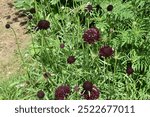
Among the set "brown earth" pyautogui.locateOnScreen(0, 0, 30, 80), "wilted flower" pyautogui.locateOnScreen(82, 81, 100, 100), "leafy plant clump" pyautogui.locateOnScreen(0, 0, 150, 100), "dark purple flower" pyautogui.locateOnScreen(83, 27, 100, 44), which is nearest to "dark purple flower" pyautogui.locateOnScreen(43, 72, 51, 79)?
"leafy plant clump" pyautogui.locateOnScreen(0, 0, 150, 100)

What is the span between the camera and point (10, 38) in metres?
5.85

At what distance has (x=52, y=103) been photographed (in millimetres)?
3953

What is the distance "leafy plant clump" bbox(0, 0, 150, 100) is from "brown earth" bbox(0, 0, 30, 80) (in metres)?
0.22

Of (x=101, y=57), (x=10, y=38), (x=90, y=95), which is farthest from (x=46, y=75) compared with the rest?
(x=10, y=38)

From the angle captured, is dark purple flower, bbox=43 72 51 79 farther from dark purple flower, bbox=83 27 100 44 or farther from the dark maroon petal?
the dark maroon petal

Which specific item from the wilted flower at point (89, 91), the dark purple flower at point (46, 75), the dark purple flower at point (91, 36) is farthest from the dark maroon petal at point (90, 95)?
Answer: the dark purple flower at point (46, 75)

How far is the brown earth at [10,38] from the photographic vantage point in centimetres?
539

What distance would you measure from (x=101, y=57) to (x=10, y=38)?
163 cm

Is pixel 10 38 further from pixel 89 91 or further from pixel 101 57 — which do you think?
pixel 89 91

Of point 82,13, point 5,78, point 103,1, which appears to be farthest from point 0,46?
point 103,1

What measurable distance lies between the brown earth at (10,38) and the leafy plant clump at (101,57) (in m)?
0.22

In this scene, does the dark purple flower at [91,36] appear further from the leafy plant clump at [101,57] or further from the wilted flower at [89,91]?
the wilted flower at [89,91]

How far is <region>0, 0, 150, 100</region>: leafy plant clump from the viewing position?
14.7 feet

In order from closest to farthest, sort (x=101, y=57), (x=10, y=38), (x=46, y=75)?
(x=46, y=75)
(x=101, y=57)
(x=10, y=38)
